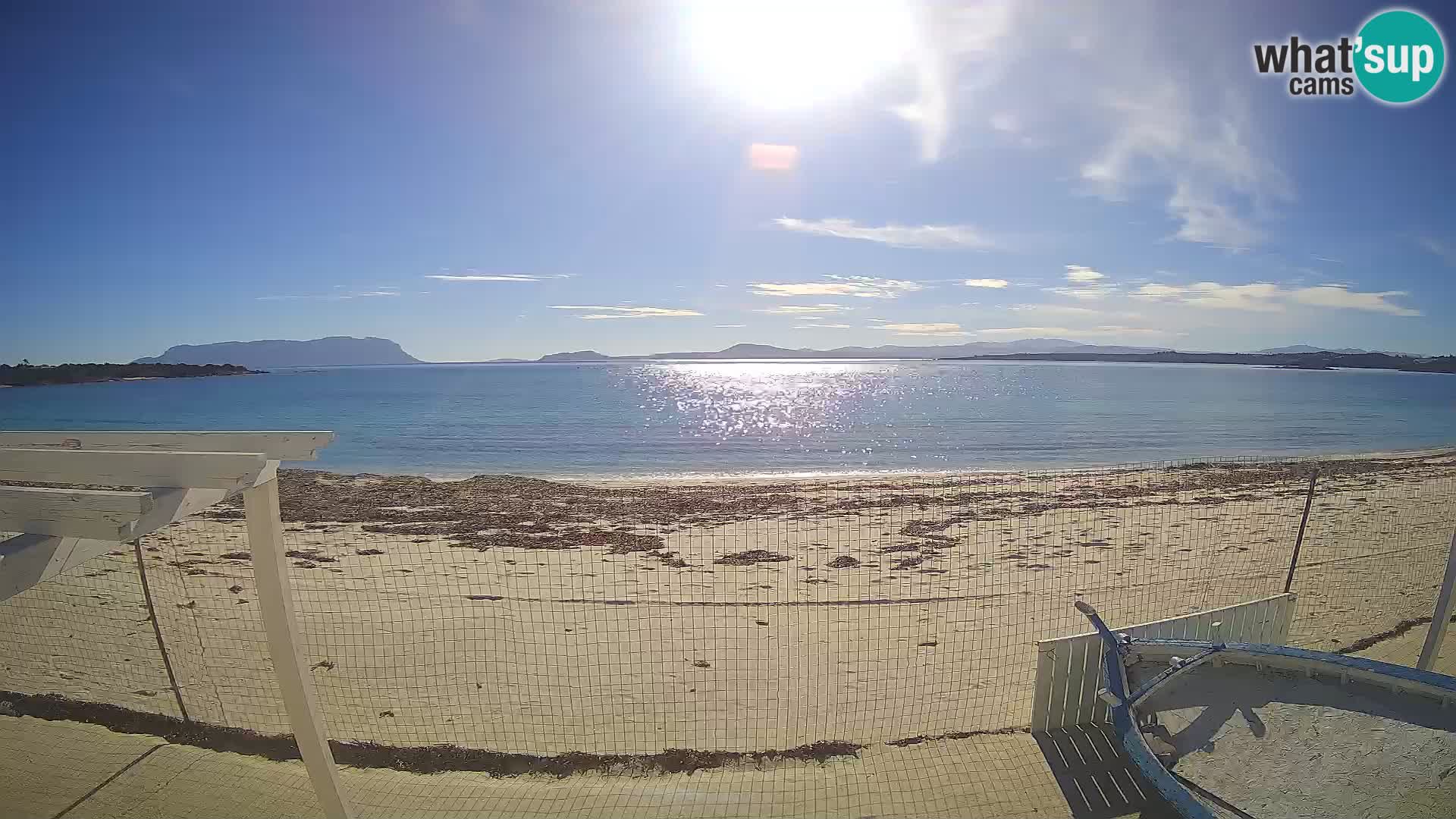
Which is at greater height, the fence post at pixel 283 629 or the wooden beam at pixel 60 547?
the wooden beam at pixel 60 547

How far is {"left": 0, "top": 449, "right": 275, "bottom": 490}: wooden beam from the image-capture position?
2.65 meters

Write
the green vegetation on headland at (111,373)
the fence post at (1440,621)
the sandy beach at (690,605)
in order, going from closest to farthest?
the fence post at (1440,621) → the sandy beach at (690,605) → the green vegetation on headland at (111,373)

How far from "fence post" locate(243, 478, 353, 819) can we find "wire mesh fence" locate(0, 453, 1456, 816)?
126 cm

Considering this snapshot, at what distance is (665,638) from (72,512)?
616 centimetres

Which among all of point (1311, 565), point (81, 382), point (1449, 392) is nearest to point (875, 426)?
point (1311, 565)

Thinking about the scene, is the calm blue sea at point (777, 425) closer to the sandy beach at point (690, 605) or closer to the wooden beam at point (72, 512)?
the sandy beach at point (690, 605)

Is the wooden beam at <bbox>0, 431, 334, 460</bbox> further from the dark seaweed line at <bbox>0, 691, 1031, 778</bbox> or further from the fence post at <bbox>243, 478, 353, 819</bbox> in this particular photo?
the dark seaweed line at <bbox>0, 691, 1031, 778</bbox>

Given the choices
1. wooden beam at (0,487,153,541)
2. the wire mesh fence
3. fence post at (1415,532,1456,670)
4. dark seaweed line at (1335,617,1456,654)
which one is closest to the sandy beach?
the wire mesh fence

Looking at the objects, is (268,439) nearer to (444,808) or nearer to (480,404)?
(444,808)

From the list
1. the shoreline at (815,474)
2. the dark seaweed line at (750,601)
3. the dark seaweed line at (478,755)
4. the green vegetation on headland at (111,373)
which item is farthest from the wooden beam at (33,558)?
the green vegetation on headland at (111,373)

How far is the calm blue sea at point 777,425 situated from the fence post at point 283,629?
24.8 metres

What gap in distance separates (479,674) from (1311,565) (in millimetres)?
11743

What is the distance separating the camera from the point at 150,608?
6281 millimetres

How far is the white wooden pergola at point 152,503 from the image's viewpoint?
7.93ft
